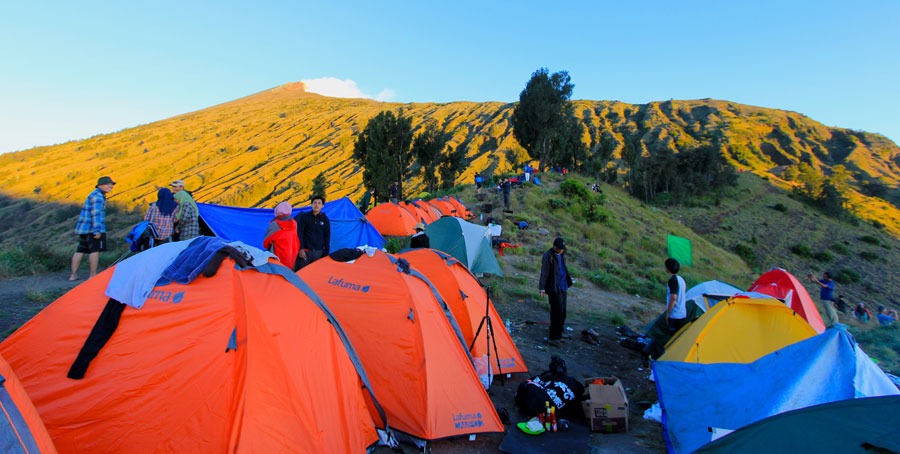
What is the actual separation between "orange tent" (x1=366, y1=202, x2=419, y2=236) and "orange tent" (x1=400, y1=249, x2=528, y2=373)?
10714 millimetres

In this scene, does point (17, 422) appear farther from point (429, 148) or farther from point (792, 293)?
point (429, 148)

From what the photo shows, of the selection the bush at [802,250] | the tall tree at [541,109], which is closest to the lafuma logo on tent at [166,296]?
the tall tree at [541,109]

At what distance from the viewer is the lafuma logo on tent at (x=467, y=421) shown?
14.8 ft

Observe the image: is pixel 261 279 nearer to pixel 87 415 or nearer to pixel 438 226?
pixel 87 415

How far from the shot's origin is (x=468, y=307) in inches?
258

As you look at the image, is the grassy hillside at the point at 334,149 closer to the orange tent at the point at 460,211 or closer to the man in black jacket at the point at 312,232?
the orange tent at the point at 460,211

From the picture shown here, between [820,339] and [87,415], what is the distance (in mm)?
6421

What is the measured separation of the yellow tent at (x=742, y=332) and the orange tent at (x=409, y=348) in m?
2.91

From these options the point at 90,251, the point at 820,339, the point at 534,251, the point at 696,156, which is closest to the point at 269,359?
the point at 820,339

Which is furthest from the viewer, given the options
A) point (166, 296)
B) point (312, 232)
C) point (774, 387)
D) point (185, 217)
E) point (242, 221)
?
point (242, 221)

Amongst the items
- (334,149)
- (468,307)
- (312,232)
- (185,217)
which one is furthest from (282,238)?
(334,149)

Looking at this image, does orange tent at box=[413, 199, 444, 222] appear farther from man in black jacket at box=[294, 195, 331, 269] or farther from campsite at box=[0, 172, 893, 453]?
man in black jacket at box=[294, 195, 331, 269]

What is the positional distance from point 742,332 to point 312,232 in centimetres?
637

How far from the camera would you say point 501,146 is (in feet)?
258
